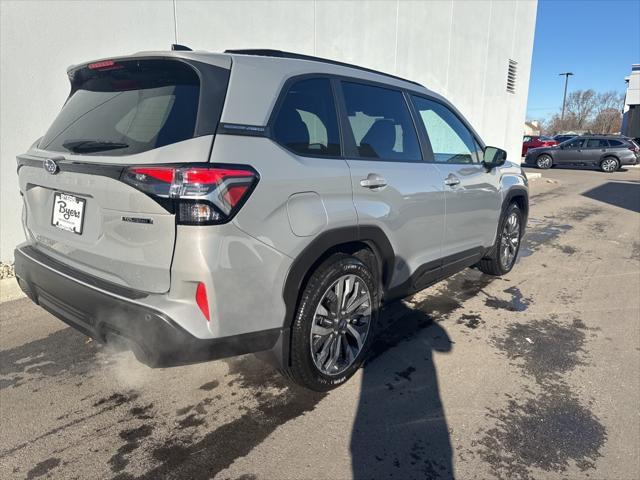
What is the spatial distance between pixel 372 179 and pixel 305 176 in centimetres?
61

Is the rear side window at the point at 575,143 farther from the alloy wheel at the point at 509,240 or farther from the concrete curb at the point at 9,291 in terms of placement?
the concrete curb at the point at 9,291

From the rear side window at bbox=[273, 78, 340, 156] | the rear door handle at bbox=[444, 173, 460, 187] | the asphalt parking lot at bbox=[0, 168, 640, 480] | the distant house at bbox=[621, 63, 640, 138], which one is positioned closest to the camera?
the asphalt parking lot at bbox=[0, 168, 640, 480]

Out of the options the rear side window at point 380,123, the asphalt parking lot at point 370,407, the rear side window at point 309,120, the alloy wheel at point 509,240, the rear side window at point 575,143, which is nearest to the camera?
the asphalt parking lot at point 370,407

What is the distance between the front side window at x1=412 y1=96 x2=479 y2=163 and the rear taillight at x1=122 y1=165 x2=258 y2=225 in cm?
209

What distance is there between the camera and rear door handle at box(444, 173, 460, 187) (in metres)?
3.56

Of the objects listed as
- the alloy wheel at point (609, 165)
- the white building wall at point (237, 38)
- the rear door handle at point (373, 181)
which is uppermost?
the white building wall at point (237, 38)

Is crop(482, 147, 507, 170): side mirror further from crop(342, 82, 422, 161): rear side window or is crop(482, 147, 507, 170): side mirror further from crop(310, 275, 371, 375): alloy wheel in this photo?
crop(310, 275, 371, 375): alloy wheel

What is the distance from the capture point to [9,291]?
4.27 metres

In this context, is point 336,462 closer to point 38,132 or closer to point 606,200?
point 38,132

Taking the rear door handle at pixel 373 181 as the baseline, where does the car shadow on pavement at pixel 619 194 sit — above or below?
below

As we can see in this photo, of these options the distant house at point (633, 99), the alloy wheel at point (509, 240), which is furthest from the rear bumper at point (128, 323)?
the distant house at point (633, 99)

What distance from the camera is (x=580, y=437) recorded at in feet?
8.09

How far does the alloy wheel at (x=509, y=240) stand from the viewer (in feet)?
16.3

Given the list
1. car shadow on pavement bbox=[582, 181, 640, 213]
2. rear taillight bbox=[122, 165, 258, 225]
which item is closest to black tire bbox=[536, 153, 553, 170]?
car shadow on pavement bbox=[582, 181, 640, 213]
